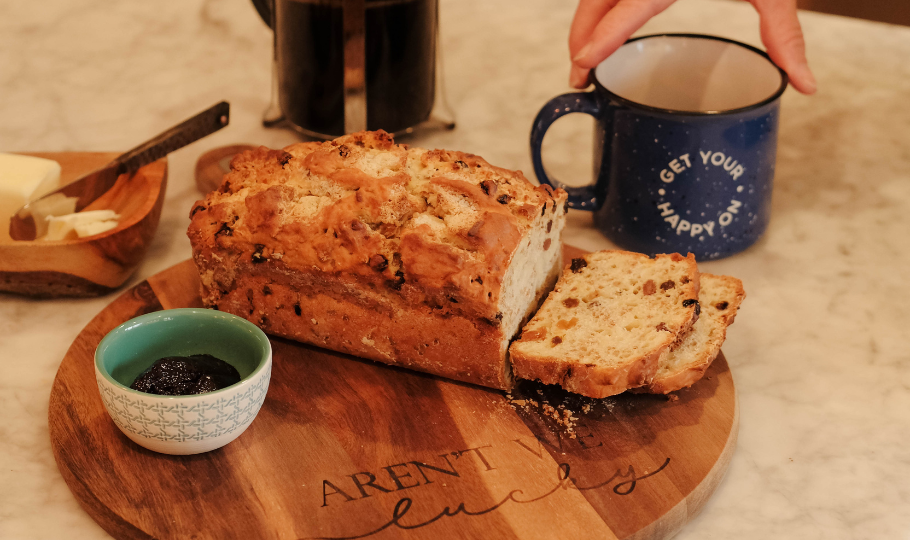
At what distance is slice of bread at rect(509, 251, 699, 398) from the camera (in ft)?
6.16

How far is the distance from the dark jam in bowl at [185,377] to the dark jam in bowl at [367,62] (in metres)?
1.29

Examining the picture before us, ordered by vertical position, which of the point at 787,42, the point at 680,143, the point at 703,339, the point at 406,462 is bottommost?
the point at 406,462

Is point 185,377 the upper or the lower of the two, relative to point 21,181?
lower

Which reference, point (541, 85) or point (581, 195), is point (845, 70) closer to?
point (541, 85)

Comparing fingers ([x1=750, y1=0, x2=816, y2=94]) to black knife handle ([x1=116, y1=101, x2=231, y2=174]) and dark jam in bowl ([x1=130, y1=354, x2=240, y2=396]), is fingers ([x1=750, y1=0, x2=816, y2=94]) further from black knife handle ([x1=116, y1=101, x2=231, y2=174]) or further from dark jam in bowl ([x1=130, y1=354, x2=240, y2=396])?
dark jam in bowl ([x1=130, y1=354, x2=240, y2=396])

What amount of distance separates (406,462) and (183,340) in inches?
23.8

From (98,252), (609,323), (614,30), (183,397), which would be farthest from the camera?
(614,30)

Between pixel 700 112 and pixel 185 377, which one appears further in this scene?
pixel 700 112

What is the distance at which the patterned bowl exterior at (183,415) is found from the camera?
5.40 ft

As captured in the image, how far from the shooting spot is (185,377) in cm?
175

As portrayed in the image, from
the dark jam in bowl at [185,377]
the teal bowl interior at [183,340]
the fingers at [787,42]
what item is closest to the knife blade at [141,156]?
the teal bowl interior at [183,340]

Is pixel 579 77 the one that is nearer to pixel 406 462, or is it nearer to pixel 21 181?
pixel 406 462

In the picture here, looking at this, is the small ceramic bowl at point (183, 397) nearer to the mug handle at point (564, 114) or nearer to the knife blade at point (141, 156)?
the knife blade at point (141, 156)

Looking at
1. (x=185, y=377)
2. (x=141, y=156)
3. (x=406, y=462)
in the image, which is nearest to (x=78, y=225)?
(x=141, y=156)
